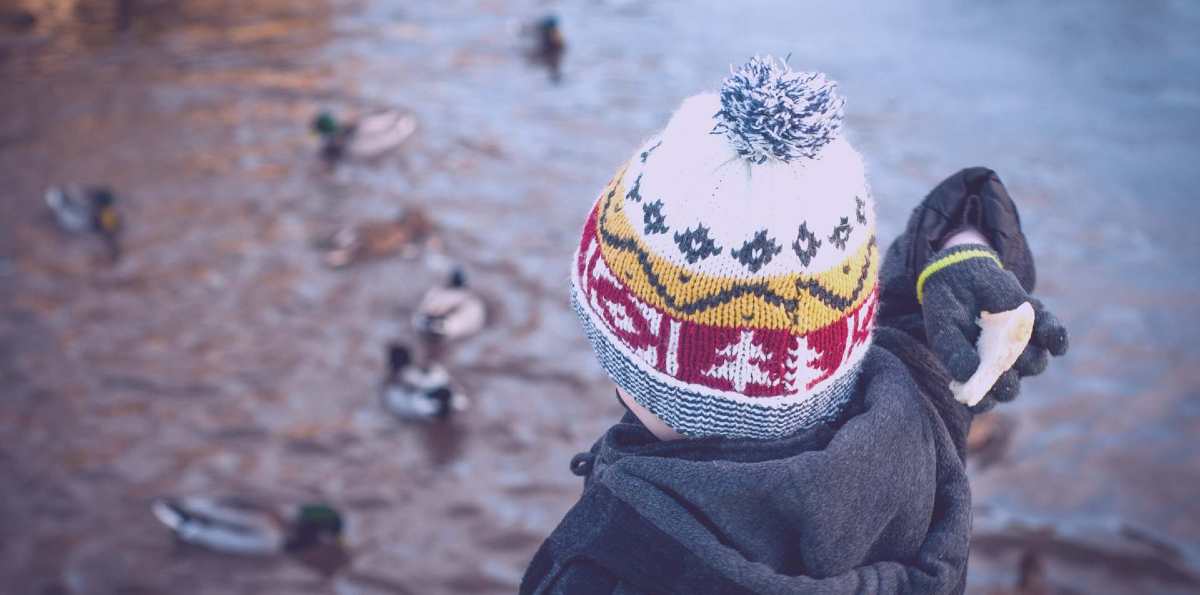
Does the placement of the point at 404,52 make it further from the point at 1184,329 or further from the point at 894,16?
the point at 1184,329

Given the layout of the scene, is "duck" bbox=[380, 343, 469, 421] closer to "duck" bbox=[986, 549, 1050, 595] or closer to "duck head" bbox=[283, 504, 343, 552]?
"duck head" bbox=[283, 504, 343, 552]

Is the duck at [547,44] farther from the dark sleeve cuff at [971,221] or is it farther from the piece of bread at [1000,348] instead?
the piece of bread at [1000,348]

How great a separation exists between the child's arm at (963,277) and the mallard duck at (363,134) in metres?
6.70

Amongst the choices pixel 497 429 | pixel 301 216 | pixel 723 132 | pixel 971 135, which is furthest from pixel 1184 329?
pixel 301 216

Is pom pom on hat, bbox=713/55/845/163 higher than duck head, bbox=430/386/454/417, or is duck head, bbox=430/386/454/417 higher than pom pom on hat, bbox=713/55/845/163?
pom pom on hat, bbox=713/55/845/163

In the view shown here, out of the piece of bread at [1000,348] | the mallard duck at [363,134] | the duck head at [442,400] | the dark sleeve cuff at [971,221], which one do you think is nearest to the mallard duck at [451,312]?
the duck head at [442,400]

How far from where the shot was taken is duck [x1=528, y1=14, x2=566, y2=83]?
9.74 meters

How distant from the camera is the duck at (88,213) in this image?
6.82m

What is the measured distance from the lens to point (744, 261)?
1325 mm

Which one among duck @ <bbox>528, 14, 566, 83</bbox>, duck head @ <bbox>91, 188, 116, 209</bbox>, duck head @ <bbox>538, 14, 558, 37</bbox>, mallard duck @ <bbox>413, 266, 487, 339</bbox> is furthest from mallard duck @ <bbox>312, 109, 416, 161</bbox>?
mallard duck @ <bbox>413, 266, 487, 339</bbox>

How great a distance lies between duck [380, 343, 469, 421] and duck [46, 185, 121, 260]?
9.24 ft

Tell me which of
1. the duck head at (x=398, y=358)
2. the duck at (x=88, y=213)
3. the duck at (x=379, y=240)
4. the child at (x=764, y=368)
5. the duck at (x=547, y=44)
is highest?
the child at (x=764, y=368)

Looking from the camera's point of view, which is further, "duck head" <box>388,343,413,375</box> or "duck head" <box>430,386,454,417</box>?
"duck head" <box>388,343,413,375</box>

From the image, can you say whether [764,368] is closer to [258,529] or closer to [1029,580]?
[1029,580]
